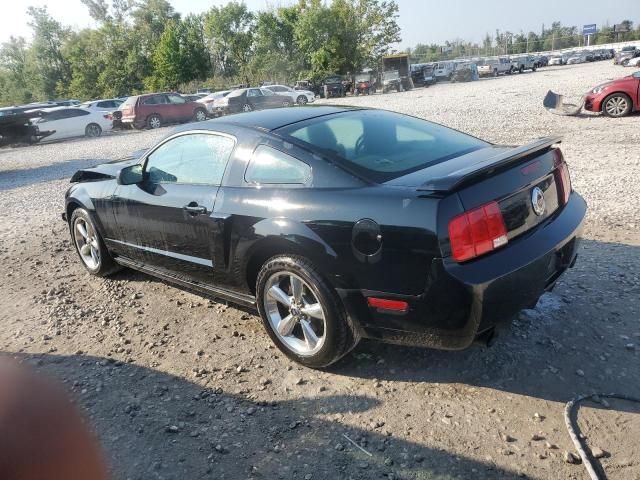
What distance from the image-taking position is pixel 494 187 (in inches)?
108

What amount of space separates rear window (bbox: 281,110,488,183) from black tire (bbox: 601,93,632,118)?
10.9m

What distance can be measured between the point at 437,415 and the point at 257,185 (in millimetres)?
1745

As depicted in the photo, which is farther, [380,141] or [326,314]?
[380,141]

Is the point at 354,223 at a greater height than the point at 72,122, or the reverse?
the point at 72,122

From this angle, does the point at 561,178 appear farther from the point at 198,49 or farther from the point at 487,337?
the point at 198,49

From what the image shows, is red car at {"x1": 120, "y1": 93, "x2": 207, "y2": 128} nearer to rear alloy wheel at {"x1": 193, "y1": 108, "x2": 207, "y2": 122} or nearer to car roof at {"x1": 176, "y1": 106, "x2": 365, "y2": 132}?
rear alloy wheel at {"x1": 193, "y1": 108, "x2": 207, "y2": 122}

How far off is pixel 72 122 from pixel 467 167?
23.4 meters

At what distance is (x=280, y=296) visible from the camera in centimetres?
332

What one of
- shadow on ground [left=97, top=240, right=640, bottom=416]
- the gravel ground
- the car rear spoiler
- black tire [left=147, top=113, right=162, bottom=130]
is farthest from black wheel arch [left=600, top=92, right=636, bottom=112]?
black tire [left=147, top=113, right=162, bottom=130]

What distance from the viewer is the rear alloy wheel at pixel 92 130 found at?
2352 centimetres

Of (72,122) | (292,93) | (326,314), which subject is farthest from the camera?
(292,93)

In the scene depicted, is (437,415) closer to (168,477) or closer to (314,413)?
(314,413)

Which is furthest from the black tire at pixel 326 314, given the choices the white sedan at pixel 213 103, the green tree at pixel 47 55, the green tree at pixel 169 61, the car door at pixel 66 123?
the green tree at pixel 47 55

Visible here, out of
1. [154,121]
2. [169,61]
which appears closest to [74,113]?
[154,121]
